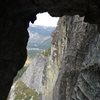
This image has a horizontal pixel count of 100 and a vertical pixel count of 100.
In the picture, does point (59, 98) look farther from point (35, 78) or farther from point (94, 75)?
point (35, 78)

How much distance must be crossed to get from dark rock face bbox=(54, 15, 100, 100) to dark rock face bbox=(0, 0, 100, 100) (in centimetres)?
1497

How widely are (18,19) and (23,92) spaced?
11423 cm

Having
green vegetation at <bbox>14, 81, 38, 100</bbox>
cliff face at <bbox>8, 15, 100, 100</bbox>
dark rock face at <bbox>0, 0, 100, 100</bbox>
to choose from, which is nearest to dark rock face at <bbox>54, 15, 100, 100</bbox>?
cliff face at <bbox>8, 15, 100, 100</bbox>

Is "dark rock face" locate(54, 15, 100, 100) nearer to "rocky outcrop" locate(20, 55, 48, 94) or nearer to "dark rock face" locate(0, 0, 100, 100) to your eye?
"dark rock face" locate(0, 0, 100, 100)

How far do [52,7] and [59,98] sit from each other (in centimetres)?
2789

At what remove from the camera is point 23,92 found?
13212 centimetres

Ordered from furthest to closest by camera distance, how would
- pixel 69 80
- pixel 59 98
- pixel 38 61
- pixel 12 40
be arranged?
pixel 38 61, pixel 59 98, pixel 69 80, pixel 12 40

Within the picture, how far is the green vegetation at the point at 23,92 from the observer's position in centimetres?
12812

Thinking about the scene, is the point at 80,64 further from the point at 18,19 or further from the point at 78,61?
the point at 18,19

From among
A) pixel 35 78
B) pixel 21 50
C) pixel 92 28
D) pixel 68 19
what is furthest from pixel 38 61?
pixel 21 50

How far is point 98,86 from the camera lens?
3409cm

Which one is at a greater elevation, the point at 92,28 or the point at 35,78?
the point at 92,28

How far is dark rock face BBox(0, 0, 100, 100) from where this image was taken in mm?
18094

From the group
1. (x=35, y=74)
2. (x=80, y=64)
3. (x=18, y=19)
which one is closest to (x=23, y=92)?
(x=35, y=74)
